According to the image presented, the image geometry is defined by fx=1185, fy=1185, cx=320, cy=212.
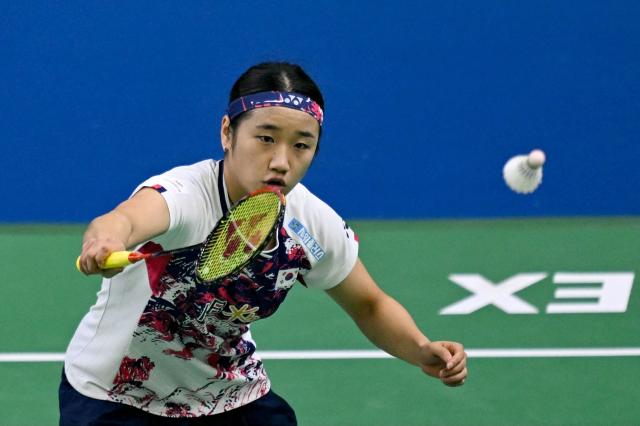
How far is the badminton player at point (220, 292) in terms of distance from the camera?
2.85 meters

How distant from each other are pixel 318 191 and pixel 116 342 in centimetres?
406

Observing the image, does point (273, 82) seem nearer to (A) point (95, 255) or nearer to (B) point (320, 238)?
(B) point (320, 238)

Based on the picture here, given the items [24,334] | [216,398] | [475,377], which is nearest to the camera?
[216,398]

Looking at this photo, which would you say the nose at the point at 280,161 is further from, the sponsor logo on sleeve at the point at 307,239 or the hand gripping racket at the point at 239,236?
the sponsor logo on sleeve at the point at 307,239

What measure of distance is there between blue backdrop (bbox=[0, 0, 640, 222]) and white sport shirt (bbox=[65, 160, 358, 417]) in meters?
3.73

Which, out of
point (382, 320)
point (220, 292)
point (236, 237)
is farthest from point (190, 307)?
point (382, 320)

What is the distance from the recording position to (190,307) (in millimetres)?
2939

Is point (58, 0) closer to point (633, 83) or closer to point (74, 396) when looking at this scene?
point (633, 83)

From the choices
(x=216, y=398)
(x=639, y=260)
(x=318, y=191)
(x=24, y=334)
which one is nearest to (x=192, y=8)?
(x=318, y=191)

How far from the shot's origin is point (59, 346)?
523cm

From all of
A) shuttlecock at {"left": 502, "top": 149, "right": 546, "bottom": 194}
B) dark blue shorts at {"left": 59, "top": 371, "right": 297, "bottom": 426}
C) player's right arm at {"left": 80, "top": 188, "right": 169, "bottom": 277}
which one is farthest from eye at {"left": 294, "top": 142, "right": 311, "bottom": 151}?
shuttlecock at {"left": 502, "top": 149, "right": 546, "bottom": 194}

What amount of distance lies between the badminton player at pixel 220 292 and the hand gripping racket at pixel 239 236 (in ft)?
0.24

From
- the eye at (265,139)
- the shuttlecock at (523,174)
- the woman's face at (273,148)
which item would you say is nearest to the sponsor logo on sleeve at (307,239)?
the woman's face at (273,148)

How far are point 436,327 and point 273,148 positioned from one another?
277 cm
